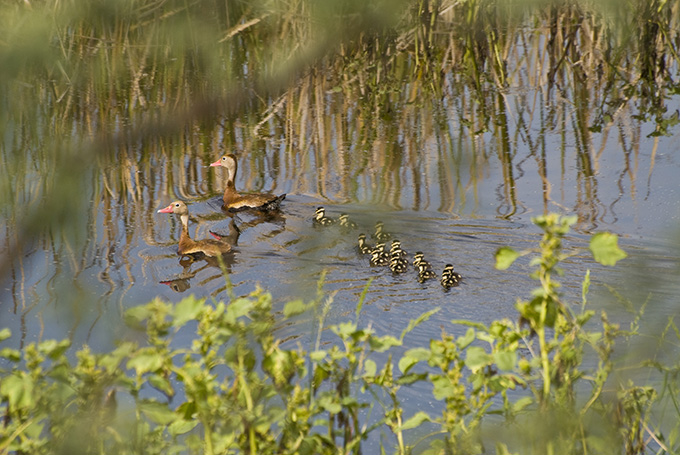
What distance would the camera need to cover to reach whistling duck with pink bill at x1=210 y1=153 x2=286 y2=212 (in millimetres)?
7008

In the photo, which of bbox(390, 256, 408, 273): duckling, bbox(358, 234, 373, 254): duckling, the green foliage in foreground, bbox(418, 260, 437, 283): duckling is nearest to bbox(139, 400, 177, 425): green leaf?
the green foliage in foreground

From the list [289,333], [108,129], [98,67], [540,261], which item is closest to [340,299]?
[289,333]

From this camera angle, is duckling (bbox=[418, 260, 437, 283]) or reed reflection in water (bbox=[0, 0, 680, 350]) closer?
reed reflection in water (bbox=[0, 0, 680, 350])

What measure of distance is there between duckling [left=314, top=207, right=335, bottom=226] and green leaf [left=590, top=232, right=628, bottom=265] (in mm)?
4152

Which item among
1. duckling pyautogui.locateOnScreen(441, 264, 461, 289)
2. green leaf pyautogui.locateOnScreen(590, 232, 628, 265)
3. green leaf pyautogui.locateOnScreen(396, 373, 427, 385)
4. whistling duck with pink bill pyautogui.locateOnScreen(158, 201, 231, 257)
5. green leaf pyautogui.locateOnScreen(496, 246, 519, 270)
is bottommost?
duckling pyautogui.locateOnScreen(441, 264, 461, 289)

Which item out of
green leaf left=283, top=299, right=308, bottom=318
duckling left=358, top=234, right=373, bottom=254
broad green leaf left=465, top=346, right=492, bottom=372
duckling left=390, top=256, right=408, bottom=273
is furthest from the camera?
duckling left=358, top=234, right=373, bottom=254

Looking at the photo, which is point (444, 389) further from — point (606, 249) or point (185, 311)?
point (185, 311)

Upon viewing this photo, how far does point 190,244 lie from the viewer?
621 cm

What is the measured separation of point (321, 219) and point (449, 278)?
1.11 meters

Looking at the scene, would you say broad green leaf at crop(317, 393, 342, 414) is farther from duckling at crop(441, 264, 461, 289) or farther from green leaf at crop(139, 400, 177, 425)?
duckling at crop(441, 264, 461, 289)

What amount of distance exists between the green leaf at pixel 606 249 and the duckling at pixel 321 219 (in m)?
4.15

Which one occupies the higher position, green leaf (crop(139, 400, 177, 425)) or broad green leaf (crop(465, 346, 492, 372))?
broad green leaf (crop(465, 346, 492, 372))

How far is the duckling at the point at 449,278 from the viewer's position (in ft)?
17.9

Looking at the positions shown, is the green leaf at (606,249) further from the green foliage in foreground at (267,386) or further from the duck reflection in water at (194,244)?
the duck reflection in water at (194,244)
